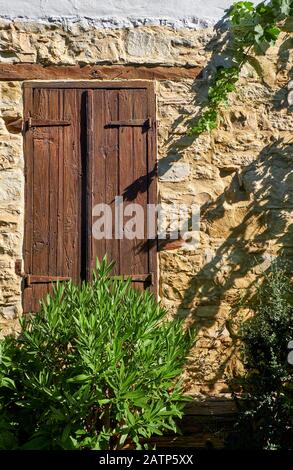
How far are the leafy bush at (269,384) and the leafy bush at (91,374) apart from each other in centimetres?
45

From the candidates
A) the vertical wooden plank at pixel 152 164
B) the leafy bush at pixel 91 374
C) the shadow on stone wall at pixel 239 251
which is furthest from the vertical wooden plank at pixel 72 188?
the shadow on stone wall at pixel 239 251

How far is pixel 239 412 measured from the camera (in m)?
4.01

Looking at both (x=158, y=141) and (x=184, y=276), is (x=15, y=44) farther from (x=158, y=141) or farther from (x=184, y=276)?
(x=184, y=276)

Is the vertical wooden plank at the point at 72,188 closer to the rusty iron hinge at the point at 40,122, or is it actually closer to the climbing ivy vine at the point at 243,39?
the rusty iron hinge at the point at 40,122

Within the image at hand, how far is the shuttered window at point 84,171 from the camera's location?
4730mm

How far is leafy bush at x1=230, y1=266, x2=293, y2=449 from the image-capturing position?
12.5ft

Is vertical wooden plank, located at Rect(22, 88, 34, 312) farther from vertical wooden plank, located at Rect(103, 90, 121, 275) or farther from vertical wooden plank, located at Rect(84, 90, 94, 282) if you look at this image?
vertical wooden plank, located at Rect(103, 90, 121, 275)

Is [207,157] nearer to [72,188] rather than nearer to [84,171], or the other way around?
[84,171]

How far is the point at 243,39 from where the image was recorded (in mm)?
4828

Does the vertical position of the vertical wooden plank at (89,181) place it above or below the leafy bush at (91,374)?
above

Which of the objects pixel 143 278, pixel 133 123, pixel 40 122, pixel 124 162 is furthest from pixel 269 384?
pixel 40 122

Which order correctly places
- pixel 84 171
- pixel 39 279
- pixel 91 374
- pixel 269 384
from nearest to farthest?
pixel 91 374 → pixel 269 384 → pixel 39 279 → pixel 84 171

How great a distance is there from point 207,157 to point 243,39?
947 mm
